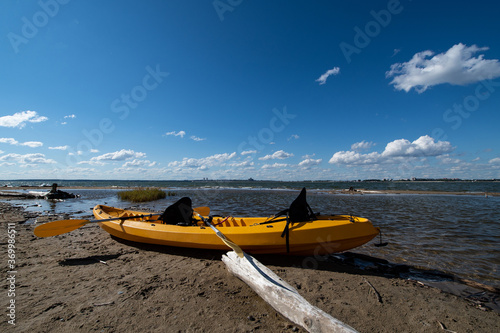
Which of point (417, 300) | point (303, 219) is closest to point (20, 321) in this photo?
point (303, 219)

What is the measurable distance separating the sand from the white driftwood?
0.64 ft

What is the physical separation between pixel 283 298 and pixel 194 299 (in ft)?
5.11

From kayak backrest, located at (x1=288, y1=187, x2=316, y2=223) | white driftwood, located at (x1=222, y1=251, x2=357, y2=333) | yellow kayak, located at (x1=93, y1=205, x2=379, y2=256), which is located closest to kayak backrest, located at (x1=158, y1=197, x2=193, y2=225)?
yellow kayak, located at (x1=93, y1=205, x2=379, y2=256)

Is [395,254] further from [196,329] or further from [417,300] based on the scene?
[196,329]

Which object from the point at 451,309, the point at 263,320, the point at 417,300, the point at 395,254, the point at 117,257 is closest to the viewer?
the point at 263,320

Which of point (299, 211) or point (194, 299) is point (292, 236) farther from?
point (194, 299)

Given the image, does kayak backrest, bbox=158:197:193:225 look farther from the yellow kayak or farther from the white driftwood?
the white driftwood

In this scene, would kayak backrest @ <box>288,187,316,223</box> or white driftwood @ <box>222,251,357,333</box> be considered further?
kayak backrest @ <box>288,187,316,223</box>

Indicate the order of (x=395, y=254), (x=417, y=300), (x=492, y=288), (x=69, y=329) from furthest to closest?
(x=395, y=254) → (x=492, y=288) → (x=417, y=300) → (x=69, y=329)

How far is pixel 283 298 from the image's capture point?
303cm

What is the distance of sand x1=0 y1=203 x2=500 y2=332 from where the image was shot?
2.98 meters

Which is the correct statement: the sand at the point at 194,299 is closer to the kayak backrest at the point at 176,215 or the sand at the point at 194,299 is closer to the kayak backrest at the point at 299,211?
the kayak backrest at the point at 299,211

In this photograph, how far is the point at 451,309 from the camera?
3443mm

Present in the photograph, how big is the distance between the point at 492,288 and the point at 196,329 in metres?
5.59
